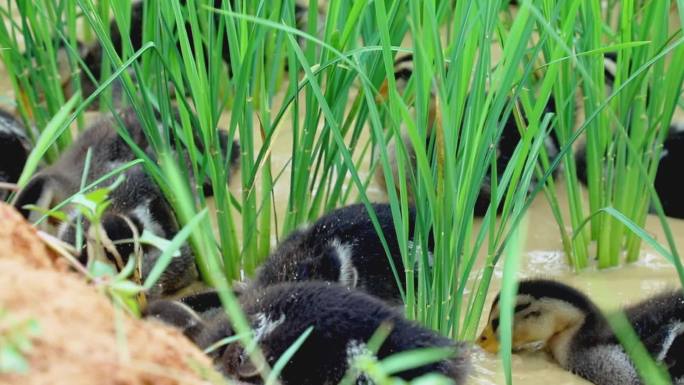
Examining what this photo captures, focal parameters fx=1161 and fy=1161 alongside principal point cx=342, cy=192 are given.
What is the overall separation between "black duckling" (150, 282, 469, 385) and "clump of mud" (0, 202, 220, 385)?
0.78 meters

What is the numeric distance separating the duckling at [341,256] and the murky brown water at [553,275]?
31 centimetres

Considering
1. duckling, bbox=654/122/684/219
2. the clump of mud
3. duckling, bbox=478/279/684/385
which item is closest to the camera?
the clump of mud

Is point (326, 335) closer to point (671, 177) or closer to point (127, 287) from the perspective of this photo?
point (127, 287)

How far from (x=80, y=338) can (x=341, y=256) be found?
1755mm

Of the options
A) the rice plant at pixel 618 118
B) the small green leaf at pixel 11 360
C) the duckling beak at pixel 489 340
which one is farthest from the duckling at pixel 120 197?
the small green leaf at pixel 11 360

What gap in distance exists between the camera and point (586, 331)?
3.42m

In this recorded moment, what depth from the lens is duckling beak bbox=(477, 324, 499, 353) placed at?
3.33m

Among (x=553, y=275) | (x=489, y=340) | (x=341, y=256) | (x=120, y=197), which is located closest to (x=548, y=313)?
(x=489, y=340)

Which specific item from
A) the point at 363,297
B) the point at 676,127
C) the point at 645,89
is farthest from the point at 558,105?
the point at 676,127

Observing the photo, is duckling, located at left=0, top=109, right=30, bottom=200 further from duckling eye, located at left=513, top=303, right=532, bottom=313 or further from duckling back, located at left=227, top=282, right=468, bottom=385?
duckling eye, located at left=513, top=303, right=532, bottom=313

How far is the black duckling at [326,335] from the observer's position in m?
2.80

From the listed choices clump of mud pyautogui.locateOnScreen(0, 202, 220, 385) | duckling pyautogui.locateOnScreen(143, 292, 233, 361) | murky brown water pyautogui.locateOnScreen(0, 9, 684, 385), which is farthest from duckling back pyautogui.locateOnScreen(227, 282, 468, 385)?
clump of mud pyautogui.locateOnScreen(0, 202, 220, 385)

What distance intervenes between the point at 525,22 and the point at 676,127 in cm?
197

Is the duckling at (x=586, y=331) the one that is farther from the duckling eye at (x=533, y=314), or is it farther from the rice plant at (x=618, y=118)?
the rice plant at (x=618, y=118)
